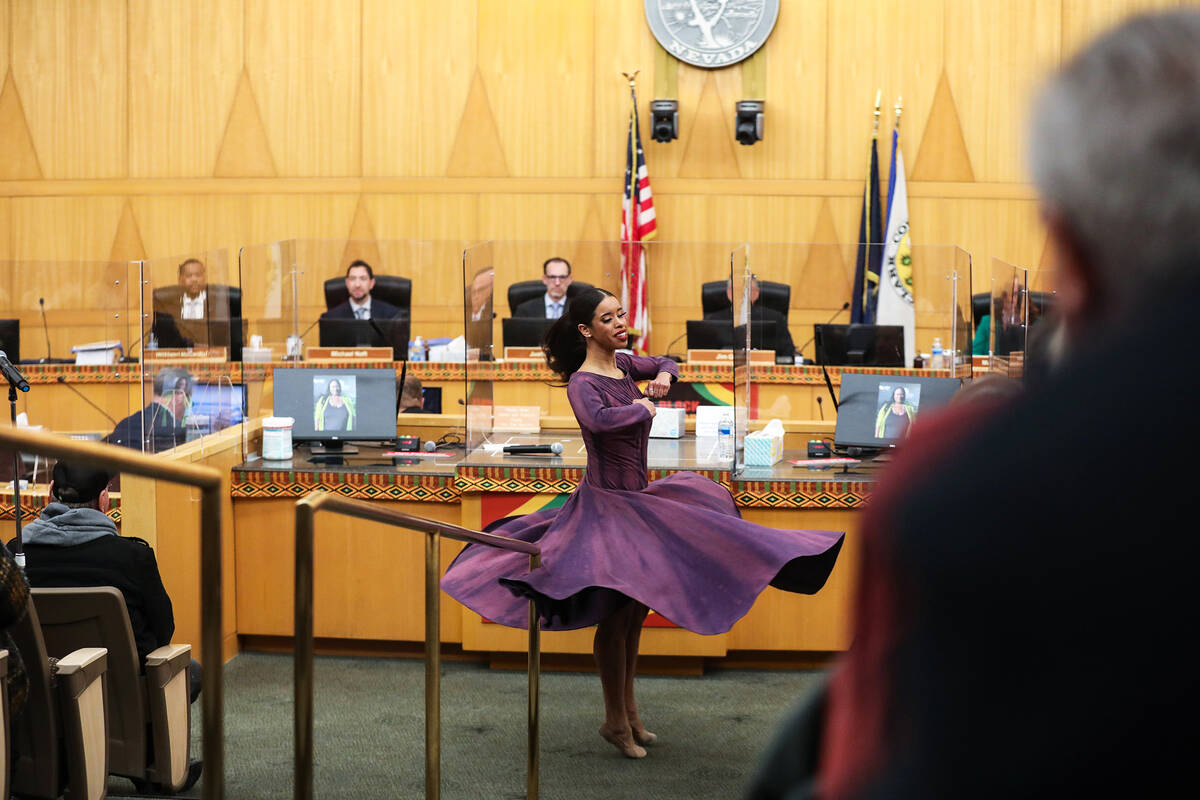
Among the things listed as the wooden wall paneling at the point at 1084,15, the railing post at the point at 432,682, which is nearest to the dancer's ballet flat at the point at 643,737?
the railing post at the point at 432,682

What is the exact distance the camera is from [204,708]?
196 cm

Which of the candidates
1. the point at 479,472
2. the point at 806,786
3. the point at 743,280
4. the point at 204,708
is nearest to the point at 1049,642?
the point at 806,786

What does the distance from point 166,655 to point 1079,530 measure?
3446 mm

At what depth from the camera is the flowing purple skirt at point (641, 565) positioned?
13.5 ft

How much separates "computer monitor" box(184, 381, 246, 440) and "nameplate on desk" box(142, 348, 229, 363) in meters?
0.16

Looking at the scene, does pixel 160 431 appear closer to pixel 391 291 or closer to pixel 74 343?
pixel 74 343

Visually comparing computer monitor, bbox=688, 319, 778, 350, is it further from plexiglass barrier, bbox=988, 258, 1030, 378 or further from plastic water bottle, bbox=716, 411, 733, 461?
plastic water bottle, bbox=716, 411, 733, 461

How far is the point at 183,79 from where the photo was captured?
11.5 meters

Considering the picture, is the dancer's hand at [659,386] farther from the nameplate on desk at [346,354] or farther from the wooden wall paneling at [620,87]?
the wooden wall paneling at [620,87]

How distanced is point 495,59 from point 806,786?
10781mm

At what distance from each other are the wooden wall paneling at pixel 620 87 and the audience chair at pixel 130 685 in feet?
26.3

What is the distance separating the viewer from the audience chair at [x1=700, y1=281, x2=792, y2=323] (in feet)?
28.8

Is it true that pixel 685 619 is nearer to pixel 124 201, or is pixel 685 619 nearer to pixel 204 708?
pixel 204 708

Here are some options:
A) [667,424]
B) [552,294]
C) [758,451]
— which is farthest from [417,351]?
[758,451]
